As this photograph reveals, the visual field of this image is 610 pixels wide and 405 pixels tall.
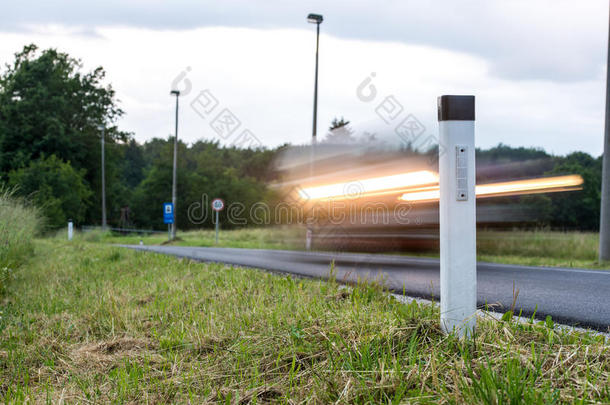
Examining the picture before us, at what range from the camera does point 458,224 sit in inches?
112

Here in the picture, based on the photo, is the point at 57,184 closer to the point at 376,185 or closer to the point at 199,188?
the point at 376,185

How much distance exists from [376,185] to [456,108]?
10448mm

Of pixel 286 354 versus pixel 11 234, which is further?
pixel 11 234

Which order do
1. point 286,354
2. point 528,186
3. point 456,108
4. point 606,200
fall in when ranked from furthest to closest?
point 528,186 → point 606,200 → point 286,354 → point 456,108

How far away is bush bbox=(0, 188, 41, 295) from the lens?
6.96m

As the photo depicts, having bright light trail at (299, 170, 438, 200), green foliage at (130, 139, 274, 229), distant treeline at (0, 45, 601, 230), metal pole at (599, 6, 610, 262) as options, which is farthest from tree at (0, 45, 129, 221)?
metal pole at (599, 6, 610, 262)

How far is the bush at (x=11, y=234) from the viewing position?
696cm

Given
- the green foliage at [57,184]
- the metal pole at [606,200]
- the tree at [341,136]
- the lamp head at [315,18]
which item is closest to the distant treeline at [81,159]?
the green foliage at [57,184]

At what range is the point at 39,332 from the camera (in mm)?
4848

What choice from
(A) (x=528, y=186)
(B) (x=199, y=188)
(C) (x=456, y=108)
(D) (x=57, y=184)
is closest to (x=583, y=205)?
(A) (x=528, y=186)

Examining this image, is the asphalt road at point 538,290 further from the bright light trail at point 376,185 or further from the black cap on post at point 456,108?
the bright light trail at point 376,185

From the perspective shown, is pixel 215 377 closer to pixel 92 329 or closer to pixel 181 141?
pixel 92 329

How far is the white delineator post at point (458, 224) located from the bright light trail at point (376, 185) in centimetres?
920

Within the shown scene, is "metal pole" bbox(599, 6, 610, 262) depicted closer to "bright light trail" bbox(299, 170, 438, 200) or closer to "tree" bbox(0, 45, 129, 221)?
"bright light trail" bbox(299, 170, 438, 200)
